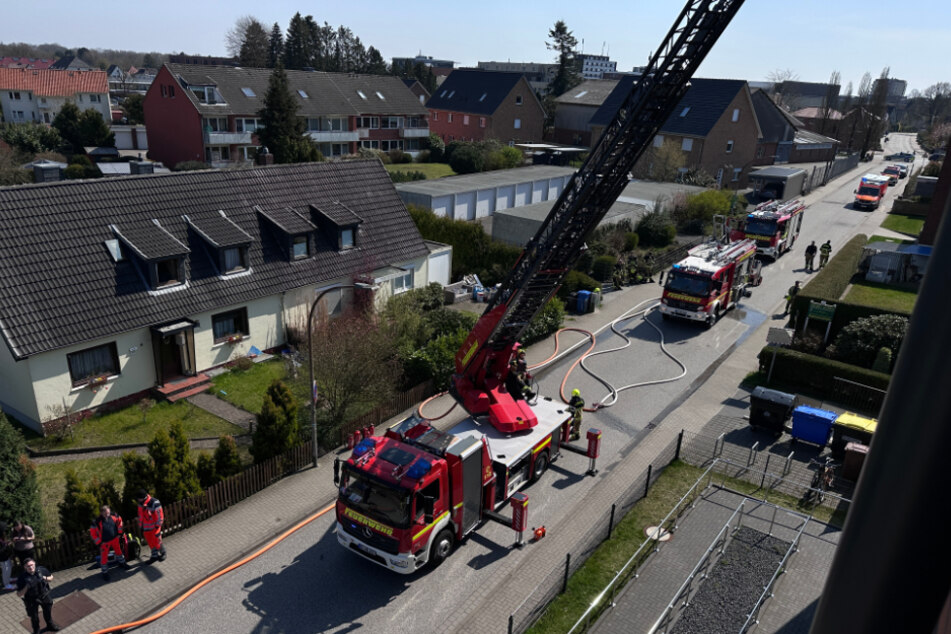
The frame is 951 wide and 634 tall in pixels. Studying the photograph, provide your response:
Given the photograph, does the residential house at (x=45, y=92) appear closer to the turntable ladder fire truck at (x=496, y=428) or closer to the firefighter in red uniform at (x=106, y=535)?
the firefighter in red uniform at (x=106, y=535)

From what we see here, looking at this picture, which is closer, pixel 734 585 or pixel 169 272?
pixel 734 585

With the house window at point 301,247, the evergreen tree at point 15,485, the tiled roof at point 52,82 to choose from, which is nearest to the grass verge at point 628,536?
the evergreen tree at point 15,485

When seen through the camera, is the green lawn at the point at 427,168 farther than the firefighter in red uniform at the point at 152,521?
Yes

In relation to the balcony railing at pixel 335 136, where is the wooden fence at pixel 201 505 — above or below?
below

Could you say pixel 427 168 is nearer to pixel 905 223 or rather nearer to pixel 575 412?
pixel 905 223

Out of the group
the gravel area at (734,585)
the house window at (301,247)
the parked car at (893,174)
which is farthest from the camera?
the parked car at (893,174)

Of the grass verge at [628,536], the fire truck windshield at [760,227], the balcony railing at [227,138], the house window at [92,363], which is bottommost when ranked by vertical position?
the grass verge at [628,536]

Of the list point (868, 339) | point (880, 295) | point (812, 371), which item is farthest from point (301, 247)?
point (880, 295)
